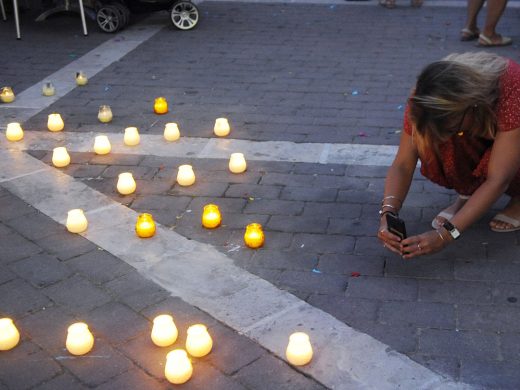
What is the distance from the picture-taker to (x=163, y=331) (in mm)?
3139

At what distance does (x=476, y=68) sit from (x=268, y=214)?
1562 mm

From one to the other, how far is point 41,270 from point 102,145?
168 cm

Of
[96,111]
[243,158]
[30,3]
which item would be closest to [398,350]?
[243,158]

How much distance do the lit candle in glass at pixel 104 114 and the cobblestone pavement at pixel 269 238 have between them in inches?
3.0

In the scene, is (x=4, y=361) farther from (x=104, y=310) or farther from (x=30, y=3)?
(x=30, y=3)

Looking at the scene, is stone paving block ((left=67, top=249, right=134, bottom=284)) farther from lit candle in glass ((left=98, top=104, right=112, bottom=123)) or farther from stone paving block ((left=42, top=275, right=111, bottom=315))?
lit candle in glass ((left=98, top=104, right=112, bottom=123))

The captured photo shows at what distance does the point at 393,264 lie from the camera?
383 cm

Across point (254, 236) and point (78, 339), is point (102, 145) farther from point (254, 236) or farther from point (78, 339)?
point (78, 339)

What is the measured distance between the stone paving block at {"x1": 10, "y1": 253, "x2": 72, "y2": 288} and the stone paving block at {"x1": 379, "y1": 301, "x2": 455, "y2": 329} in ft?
5.22

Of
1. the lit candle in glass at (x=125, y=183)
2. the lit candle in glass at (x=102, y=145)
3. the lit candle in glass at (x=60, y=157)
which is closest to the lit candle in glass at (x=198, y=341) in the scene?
the lit candle in glass at (x=125, y=183)

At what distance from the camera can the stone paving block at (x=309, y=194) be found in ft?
15.2

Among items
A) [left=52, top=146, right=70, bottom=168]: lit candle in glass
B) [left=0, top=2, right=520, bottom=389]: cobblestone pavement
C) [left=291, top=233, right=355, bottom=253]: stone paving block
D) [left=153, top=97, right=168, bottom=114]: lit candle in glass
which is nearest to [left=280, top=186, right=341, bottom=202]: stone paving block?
[left=0, top=2, right=520, bottom=389]: cobblestone pavement

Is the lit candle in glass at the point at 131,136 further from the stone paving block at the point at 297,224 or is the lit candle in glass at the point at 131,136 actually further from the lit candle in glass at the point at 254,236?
the lit candle in glass at the point at 254,236

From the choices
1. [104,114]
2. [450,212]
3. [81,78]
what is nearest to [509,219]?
[450,212]
